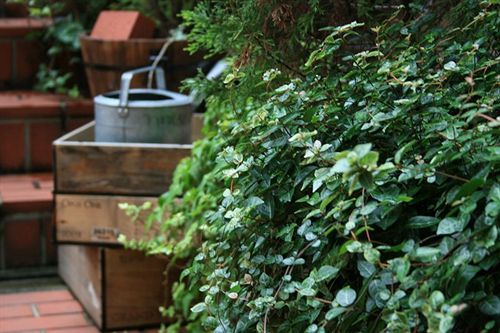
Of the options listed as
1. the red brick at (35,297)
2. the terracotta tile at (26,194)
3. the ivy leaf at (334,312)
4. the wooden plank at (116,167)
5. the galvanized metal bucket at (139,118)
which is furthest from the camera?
the terracotta tile at (26,194)

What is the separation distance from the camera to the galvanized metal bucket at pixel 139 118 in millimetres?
3006

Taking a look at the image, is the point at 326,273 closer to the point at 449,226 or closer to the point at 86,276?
the point at 449,226

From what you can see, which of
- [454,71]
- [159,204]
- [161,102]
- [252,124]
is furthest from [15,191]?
[454,71]

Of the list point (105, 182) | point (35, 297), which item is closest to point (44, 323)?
point (35, 297)

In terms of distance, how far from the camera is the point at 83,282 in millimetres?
3252

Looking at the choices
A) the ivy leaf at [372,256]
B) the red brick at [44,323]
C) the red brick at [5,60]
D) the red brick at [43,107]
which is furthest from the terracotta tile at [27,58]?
the ivy leaf at [372,256]

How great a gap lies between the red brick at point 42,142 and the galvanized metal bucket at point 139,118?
1253mm

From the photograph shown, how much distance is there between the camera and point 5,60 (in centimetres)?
471

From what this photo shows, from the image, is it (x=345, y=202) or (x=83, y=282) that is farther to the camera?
(x=83, y=282)

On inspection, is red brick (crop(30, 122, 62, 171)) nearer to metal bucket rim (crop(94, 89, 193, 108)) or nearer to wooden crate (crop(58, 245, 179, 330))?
metal bucket rim (crop(94, 89, 193, 108))

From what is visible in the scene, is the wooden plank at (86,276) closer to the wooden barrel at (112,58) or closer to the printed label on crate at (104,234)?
the printed label on crate at (104,234)

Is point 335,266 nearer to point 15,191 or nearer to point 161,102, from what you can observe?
point 161,102

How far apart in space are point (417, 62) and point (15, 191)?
2.62m

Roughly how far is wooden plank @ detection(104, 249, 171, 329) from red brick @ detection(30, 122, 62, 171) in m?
1.47
